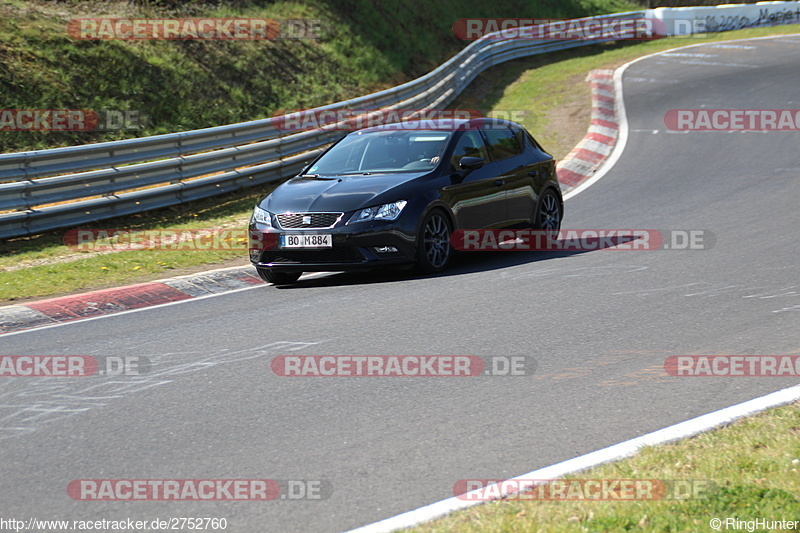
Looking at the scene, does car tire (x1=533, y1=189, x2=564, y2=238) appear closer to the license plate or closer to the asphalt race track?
the asphalt race track

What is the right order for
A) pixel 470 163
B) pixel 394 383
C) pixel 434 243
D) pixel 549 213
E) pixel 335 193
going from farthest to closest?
pixel 549 213, pixel 470 163, pixel 434 243, pixel 335 193, pixel 394 383

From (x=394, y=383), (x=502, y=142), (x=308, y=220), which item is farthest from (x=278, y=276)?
(x=394, y=383)

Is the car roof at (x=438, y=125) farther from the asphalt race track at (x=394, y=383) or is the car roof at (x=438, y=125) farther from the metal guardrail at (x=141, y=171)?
the metal guardrail at (x=141, y=171)

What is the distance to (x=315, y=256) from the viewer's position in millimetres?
9664

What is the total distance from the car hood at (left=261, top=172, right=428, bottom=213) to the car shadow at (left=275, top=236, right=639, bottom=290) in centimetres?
75

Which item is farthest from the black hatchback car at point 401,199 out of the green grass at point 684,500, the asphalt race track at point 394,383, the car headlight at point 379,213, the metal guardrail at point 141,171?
the green grass at point 684,500

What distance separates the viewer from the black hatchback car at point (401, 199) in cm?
959

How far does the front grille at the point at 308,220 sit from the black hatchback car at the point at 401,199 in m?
0.01

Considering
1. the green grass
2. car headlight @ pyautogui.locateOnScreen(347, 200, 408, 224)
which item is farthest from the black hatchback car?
the green grass

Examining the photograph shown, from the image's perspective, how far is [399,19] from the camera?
3209 cm

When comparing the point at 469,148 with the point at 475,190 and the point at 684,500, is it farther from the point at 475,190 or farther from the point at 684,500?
the point at 684,500

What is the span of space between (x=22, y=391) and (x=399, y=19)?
27573 millimetres

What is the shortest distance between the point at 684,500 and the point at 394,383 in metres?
2.46

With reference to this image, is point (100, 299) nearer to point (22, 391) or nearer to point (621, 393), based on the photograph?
point (22, 391)
